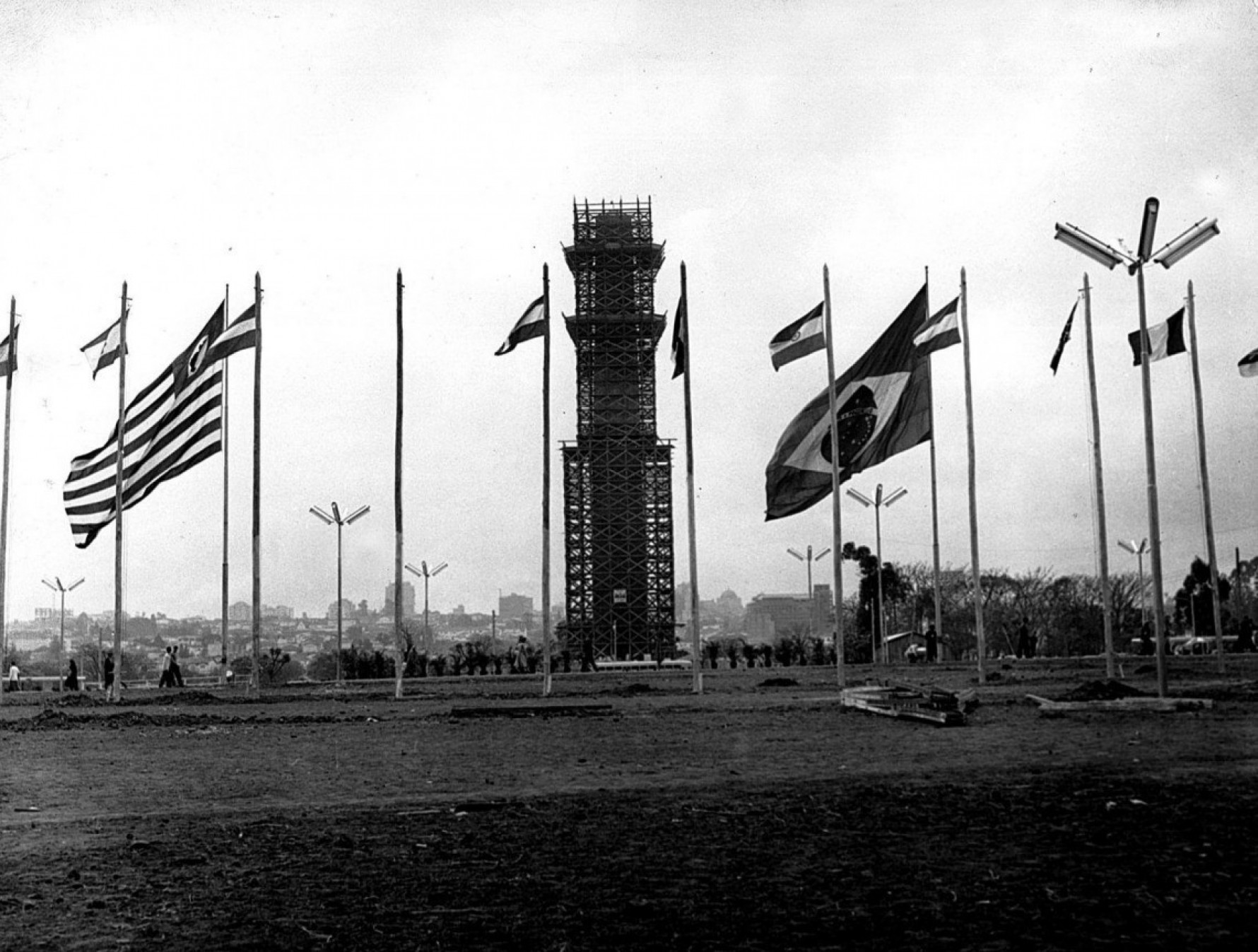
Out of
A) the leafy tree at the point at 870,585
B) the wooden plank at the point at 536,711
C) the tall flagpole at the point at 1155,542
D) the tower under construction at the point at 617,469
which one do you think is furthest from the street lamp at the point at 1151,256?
the tower under construction at the point at 617,469

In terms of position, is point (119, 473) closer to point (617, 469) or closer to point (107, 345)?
point (107, 345)

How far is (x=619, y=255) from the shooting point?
100812 mm

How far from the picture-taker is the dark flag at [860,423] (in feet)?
101

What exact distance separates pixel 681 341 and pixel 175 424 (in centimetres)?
1186

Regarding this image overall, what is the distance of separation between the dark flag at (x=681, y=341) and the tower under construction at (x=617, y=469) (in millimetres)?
60045

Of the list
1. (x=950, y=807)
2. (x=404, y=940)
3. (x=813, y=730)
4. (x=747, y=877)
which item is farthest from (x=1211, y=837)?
(x=813, y=730)

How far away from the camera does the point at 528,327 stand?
33250mm

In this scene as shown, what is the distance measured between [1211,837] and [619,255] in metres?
92.4

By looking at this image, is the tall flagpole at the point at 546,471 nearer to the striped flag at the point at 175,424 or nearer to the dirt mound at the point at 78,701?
the striped flag at the point at 175,424

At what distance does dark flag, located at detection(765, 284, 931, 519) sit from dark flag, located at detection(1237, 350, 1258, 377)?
6311mm

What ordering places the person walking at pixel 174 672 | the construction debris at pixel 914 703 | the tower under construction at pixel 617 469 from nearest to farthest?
1. the construction debris at pixel 914 703
2. the person walking at pixel 174 672
3. the tower under construction at pixel 617 469

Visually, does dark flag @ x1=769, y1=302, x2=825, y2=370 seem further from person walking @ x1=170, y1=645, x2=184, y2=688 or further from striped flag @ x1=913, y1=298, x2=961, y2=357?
person walking @ x1=170, y1=645, x2=184, y2=688

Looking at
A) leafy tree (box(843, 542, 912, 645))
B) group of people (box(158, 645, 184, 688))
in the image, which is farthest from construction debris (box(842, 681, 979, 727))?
leafy tree (box(843, 542, 912, 645))

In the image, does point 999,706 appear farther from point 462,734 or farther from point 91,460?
point 91,460
